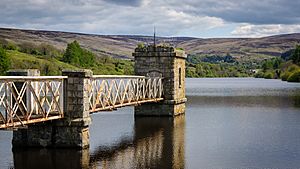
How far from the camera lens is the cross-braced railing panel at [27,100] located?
18.7 metres

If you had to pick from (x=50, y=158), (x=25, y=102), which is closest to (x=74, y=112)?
(x=25, y=102)

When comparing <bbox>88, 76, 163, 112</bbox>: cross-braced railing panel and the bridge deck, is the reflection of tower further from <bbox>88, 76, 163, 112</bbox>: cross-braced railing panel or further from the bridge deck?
the bridge deck

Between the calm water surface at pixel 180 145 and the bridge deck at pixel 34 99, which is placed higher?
the bridge deck at pixel 34 99

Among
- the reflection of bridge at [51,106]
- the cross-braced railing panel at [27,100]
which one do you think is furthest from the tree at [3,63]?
the cross-braced railing panel at [27,100]

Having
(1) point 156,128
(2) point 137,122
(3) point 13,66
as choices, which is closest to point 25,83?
(1) point 156,128

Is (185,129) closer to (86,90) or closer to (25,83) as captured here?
(86,90)

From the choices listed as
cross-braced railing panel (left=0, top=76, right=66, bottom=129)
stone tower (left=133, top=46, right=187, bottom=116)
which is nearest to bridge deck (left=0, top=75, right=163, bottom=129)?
cross-braced railing panel (left=0, top=76, right=66, bottom=129)

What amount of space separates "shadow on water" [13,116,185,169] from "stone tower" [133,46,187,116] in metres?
10.3

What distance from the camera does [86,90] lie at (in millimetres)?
21906

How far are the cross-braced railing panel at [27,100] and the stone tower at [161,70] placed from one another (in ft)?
47.2

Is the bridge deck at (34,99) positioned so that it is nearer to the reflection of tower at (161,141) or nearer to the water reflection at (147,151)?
the water reflection at (147,151)

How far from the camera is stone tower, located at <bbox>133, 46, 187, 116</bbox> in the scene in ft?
120

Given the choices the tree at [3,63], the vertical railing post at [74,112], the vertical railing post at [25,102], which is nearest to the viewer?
the vertical railing post at [25,102]

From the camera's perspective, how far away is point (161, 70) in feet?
122
